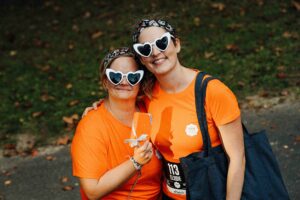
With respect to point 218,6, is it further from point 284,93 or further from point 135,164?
point 135,164

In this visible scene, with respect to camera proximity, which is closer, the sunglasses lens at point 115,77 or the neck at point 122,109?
the sunglasses lens at point 115,77

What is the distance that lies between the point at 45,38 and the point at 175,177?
24.3 feet

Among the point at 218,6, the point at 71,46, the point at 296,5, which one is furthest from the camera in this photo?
the point at 218,6

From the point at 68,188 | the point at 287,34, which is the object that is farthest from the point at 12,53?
the point at 287,34

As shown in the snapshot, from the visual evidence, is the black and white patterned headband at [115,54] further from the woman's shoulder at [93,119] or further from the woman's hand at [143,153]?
the woman's hand at [143,153]

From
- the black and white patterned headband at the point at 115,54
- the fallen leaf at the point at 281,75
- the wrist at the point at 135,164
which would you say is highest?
the black and white patterned headband at the point at 115,54

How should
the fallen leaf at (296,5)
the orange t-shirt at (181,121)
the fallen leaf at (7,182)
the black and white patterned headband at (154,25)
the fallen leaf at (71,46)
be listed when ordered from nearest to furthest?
the orange t-shirt at (181,121) < the black and white patterned headband at (154,25) < the fallen leaf at (7,182) < the fallen leaf at (296,5) < the fallen leaf at (71,46)

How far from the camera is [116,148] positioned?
128 inches

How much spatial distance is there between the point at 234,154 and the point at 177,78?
61 cm

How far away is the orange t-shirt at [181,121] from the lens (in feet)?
9.68

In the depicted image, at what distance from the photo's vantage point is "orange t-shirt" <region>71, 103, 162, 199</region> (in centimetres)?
313

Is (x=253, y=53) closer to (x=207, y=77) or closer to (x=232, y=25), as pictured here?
(x=232, y=25)

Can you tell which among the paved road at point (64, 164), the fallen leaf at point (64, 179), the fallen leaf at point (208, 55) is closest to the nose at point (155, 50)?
Answer: the paved road at point (64, 164)

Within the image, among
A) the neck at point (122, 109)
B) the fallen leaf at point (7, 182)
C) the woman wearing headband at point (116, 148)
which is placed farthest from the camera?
the fallen leaf at point (7, 182)
